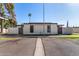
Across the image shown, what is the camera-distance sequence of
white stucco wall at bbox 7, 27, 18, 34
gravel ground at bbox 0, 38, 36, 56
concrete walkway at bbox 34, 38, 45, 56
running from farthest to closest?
white stucco wall at bbox 7, 27, 18, 34 < gravel ground at bbox 0, 38, 36, 56 < concrete walkway at bbox 34, 38, 45, 56

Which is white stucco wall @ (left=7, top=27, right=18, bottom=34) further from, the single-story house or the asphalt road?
the asphalt road

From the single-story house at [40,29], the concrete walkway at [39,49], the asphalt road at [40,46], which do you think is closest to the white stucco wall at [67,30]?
the single-story house at [40,29]

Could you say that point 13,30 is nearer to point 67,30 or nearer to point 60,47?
point 60,47

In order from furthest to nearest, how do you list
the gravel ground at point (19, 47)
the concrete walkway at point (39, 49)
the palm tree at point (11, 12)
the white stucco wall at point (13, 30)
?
the white stucco wall at point (13, 30) < the palm tree at point (11, 12) < the gravel ground at point (19, 47) < the concrete walkway at point (39, 49)

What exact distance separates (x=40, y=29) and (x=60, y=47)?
0.92m

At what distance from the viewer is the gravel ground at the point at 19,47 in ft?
21.1

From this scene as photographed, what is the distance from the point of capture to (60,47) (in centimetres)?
683

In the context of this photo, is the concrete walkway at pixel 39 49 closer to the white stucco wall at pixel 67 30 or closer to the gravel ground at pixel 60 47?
the gravel ground at pixel 60 47

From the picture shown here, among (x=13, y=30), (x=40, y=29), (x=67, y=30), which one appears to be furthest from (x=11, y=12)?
(x=67, y=30)

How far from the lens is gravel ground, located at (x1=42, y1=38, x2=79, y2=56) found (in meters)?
6.44

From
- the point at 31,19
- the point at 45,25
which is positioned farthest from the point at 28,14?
the point at 45,25

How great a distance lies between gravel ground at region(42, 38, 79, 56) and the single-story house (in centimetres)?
28

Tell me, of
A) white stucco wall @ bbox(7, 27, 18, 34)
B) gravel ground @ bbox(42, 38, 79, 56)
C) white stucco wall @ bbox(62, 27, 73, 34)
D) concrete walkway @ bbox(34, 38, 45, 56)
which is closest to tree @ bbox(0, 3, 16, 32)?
white stucco wall @ bbox(7, 27, 18, 34)

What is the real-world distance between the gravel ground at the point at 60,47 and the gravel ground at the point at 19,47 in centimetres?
44
